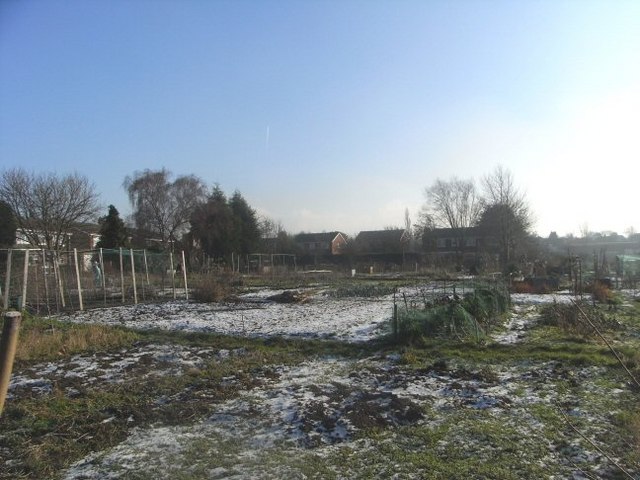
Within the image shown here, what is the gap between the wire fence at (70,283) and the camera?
1658cm

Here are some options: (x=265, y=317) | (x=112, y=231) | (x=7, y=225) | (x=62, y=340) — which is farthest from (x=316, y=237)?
(x=62, y=340)

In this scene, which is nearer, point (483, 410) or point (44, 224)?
point (483, 410)

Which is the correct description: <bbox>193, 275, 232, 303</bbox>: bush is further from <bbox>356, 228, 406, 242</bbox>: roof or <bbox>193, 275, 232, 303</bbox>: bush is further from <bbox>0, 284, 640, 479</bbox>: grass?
<bbox>356, 228, 406, 242</bbox>: roof

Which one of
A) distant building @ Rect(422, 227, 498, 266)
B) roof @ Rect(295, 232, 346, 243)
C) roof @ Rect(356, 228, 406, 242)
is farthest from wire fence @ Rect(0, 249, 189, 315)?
roof @ Rect(295, 232, 346, 243)

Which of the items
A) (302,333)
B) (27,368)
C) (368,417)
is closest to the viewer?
(368,417)

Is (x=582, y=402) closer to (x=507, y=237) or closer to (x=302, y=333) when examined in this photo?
(x=302, y=333)

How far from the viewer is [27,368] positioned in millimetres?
8492

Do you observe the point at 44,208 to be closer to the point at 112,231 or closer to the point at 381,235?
the point at 112,231

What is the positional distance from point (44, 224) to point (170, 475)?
3931 cm

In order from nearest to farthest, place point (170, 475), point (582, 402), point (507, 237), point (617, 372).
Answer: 1. point (170, 475)
2. point (582, 402)
3. point (617, 372)
4. point (507, 237)

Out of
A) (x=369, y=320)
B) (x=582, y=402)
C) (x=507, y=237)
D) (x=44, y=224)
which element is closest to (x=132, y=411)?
(x=582, y=402)

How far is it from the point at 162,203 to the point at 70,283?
2972cm

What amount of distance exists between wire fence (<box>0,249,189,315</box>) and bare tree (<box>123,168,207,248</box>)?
22.0 meters

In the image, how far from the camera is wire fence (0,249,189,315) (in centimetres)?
1658
